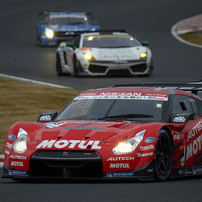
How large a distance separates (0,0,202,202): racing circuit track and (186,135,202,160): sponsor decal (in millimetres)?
330

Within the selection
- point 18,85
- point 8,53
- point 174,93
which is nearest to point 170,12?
point 8,53

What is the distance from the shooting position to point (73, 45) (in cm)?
2020

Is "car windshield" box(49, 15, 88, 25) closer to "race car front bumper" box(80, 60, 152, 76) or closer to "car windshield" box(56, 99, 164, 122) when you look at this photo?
"race car front bumper" box(80, 60, 152, 76)

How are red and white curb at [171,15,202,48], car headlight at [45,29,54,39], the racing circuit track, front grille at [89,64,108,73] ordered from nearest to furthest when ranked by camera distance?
1. the racing circuit track
2. front grille at [89,64,108,73]
3. car headlight at [45,29,54,39]
4. red and white curb at [171,15,202,48]

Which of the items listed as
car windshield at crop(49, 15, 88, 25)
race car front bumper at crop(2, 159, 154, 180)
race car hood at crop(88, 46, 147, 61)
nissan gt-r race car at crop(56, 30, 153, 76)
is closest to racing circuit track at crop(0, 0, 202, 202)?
race car front bumper at crop(2, 159, 154, 180)

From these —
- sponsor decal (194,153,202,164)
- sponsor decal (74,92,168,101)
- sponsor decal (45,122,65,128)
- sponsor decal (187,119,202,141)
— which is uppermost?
sponsor decal (74,92,168,101)

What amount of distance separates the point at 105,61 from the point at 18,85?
2.90 metres

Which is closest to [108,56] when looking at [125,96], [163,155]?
[125,96]

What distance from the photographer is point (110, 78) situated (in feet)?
63.1

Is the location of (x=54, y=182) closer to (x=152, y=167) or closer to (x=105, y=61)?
(x=152, y=167)

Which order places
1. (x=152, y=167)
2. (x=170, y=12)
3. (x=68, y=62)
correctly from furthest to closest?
(x=170, y=12)
(x=68, y=62)
(x=152, y=167)

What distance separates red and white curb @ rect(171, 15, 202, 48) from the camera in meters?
31.4

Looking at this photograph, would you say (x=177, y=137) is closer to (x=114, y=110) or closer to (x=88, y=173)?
(x=114, y=110)

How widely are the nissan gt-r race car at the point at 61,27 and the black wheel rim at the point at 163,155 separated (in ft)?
62.1
